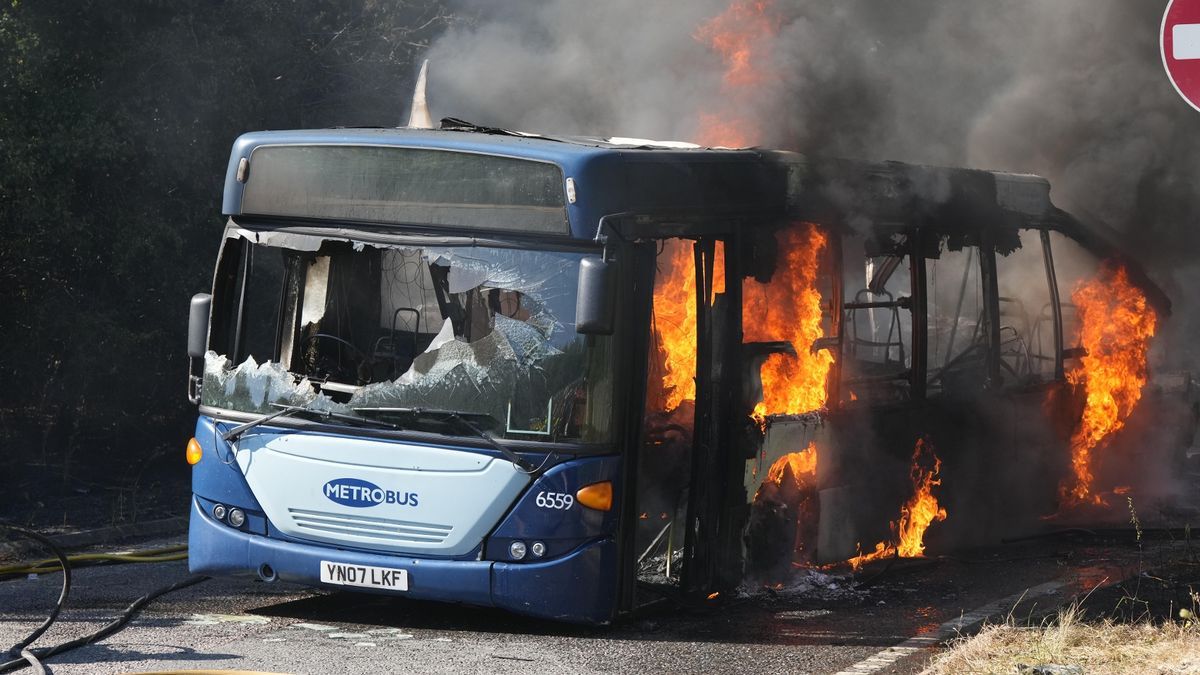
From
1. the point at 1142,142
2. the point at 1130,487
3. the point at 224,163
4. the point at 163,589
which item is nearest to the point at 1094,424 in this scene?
the point at 1130,487

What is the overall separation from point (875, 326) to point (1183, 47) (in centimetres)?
344

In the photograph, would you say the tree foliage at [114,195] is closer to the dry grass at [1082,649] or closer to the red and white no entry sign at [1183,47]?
the dry grass at [1082,649]

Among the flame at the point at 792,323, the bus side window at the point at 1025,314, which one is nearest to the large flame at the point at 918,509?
the bus side window at the point at 1025,314

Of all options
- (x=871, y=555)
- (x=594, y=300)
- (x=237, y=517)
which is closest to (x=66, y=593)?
(x=237, y=517)

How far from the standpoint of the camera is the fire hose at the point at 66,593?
23.1ft

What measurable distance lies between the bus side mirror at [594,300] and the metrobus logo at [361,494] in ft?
4.12

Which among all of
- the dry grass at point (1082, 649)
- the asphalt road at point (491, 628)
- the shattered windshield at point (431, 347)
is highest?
the shattered windshield at point (431, 347)

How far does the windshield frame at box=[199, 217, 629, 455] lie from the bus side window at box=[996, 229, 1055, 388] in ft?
14.4

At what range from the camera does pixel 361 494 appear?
25.7 feet

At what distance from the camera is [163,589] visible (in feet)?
29.4

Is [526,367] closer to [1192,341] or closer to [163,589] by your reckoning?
[163,589]

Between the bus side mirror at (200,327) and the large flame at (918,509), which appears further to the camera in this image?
the large flame at (918,509)

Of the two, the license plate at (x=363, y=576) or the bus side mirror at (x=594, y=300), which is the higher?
the bus side mirror at (x=594, y=300)

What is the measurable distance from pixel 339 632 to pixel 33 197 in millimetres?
8321
